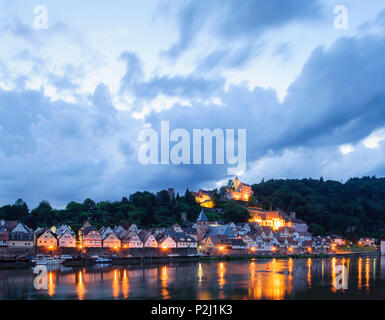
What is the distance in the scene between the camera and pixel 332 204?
127 meters

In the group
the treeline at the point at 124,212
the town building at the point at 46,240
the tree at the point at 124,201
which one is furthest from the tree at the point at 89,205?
the town building at the point at 46,240

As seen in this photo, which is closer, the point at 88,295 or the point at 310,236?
the point at 88,295

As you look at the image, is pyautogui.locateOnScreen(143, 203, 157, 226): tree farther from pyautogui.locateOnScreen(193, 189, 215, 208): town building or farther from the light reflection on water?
the light reflection on water

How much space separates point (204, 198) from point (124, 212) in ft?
99.6

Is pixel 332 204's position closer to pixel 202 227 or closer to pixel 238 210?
pixel 238 210

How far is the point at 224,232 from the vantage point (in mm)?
67250

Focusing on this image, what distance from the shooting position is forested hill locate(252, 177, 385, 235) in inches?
4268

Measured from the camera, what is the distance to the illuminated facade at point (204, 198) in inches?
4011

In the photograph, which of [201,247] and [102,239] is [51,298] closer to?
[102,239]

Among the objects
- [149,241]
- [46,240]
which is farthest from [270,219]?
[46,240]

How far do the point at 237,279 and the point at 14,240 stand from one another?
29813 millimetres

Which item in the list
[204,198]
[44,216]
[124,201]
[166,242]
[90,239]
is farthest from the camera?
[204,198]

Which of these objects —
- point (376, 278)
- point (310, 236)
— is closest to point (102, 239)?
point (376, 278)

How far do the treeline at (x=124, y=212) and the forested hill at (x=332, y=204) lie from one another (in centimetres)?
2674
